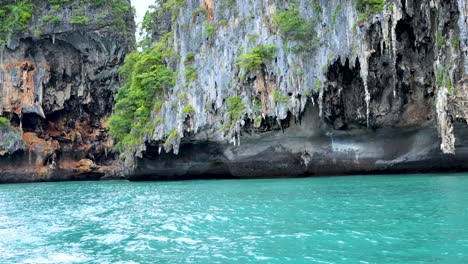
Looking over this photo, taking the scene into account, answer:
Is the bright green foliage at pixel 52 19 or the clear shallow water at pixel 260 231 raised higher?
the bright green foliage at pixel 52 19

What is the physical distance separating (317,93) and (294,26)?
4467mm

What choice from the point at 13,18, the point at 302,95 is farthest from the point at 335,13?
the point at 13,18

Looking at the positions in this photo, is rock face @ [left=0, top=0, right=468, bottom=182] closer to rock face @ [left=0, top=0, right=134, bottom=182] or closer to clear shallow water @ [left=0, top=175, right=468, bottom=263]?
rock face @ [left=0, top=0, right=134, bottom=182]

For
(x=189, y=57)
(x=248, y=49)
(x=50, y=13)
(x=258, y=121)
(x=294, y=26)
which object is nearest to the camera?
(x=294, y=26)

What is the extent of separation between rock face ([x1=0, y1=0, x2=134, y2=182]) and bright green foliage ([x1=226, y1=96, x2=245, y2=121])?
62.6 feet

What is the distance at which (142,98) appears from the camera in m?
34.8

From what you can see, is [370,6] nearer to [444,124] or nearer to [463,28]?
[463,28]

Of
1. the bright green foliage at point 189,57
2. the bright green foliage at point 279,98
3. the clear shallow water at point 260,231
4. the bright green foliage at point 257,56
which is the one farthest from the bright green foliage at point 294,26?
the clear shallow water at point 260,231

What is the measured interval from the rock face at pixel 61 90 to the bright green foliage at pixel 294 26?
21756mm

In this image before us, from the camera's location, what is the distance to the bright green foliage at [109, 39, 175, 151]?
33.8m

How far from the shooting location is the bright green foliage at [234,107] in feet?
93.2

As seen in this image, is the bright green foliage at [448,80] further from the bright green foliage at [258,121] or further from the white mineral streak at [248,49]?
the bright green foliage at [258,121]

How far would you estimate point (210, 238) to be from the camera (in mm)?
9211

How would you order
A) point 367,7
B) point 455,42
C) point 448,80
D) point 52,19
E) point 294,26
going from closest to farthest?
point 455,42, point 448,80, point 367,7, point 294,26, point 52,19
